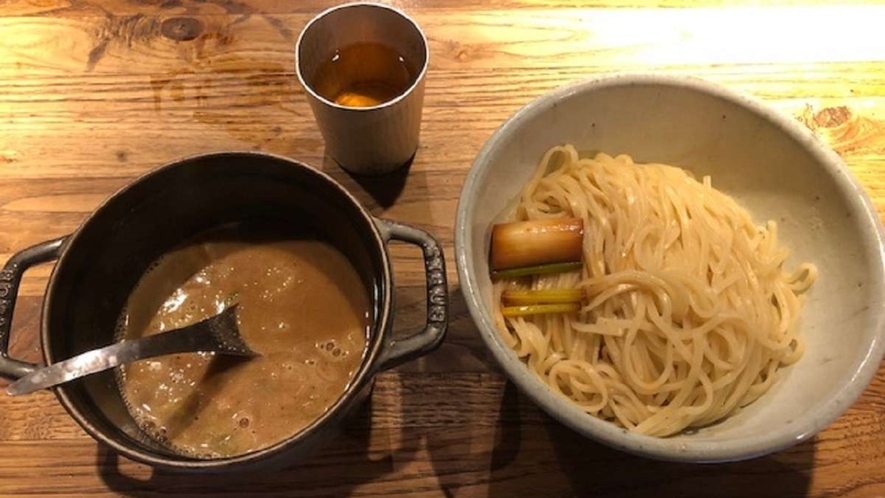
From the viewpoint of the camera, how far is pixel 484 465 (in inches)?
54.1

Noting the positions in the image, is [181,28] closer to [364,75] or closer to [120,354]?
[364,75]

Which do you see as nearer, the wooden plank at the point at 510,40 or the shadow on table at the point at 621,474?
the shadow on table at the point at 621,474

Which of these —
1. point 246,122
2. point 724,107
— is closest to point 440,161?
point 246,122

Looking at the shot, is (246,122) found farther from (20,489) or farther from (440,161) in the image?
(20,489)

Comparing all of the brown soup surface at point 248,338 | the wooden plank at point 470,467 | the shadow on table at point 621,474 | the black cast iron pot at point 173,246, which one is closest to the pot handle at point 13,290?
the black cast iron pot at point 173,246

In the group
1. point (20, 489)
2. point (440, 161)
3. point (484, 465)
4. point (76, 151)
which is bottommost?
point (20, 489)

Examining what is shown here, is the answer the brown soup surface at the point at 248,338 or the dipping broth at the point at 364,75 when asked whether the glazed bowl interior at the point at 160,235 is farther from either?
the dipping broth at the point at 364,75

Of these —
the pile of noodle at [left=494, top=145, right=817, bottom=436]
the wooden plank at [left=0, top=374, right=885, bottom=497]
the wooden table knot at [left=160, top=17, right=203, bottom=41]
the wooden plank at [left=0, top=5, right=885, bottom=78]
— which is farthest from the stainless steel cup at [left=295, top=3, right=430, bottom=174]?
the wooden plank at [left=0, top=374, right=885, bottom=497]

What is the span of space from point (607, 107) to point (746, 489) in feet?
2.45

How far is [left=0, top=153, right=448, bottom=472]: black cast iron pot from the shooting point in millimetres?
1114

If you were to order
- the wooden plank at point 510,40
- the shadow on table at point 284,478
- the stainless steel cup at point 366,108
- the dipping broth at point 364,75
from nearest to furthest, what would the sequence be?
the shadow on table at point 284,478, the stainless steel cup at point 366,108, the dipping broth at point 364,75, the wooden plank at point 510,40

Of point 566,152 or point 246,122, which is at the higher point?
point 566,152

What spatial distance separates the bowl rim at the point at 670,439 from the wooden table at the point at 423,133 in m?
0.31

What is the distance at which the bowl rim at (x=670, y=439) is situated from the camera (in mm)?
1081
